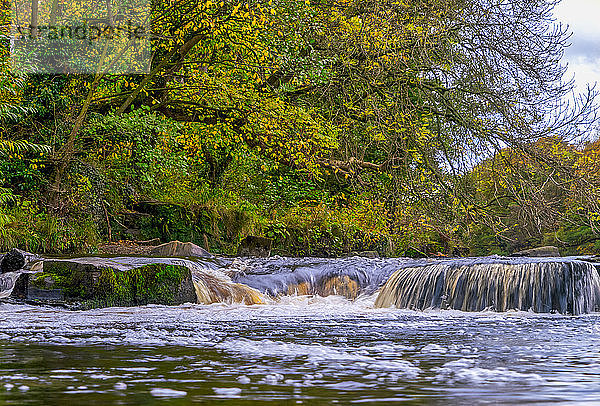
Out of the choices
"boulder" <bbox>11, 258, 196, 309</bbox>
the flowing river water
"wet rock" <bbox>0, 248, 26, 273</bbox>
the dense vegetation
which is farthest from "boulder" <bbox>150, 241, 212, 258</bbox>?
the flowing river water

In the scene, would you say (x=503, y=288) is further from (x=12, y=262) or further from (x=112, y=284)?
(x=12, y=262)

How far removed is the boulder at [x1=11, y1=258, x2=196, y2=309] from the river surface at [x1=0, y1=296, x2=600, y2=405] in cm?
132

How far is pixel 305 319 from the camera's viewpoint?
7.28m

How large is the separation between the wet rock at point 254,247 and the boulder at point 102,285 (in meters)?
6.55

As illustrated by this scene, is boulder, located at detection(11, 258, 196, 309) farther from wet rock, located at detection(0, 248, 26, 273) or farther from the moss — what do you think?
wet rock, located at detection(0, 248, 26, 273)

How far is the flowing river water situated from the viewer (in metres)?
2.70

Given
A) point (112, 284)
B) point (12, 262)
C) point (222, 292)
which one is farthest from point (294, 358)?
point (12, 262)

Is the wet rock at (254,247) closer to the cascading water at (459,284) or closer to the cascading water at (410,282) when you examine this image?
the cascading water at (410,282)

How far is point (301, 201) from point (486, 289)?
1000cm

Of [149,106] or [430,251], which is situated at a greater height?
[149,106]

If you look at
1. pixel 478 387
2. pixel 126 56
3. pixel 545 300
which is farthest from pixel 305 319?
pixel 126 56

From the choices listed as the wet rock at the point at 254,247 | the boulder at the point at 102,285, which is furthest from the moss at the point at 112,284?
the wet rock at the point at 254,247

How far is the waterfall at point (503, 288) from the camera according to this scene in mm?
8719

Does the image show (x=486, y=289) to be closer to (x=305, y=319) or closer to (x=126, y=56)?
(x=305, y=319)
